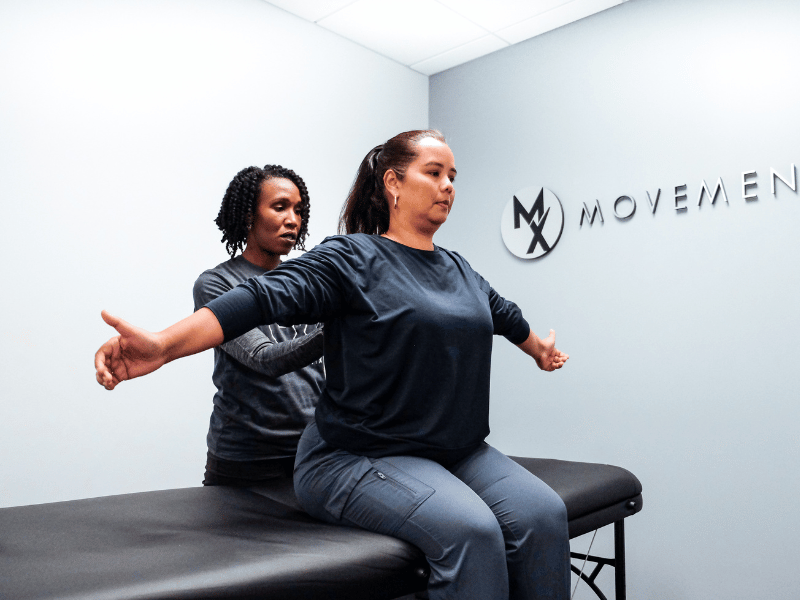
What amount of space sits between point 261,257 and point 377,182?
0.44 metres

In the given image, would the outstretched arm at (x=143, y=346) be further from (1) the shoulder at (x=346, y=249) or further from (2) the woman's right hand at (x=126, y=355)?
(1) the shoulder at (x=346, y=249)

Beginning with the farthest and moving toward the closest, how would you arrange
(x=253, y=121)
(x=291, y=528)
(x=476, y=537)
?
(x=253, y=121)
(x=291, y=528)
(x=476, y=537)

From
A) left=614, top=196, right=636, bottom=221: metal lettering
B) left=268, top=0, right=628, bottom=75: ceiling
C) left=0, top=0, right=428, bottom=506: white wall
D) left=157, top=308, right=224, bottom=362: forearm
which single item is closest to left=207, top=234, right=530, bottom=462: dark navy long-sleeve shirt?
left=157, top=308, right=224, bottom=362: forearm

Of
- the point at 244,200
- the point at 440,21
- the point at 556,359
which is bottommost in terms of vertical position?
the point at 556,359

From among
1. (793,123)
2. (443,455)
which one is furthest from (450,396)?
(793,123)

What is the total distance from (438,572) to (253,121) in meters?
2.19

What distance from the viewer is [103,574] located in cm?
91

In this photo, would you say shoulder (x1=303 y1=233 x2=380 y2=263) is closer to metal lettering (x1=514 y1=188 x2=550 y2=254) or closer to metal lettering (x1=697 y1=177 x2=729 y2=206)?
metal lettering (x1=697 y1=177 x2=729 y2=206)

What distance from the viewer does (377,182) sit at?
1.45m

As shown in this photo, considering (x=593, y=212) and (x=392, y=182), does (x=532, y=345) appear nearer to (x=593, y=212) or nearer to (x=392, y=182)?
(x=392, y=182)

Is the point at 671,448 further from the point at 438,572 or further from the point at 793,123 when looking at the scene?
the point at 438,572

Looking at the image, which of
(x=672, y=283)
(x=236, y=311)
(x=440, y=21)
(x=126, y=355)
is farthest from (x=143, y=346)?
(x=440, y=21)

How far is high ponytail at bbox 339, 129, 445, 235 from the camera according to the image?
1.39m

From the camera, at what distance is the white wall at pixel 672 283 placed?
7.66ft
